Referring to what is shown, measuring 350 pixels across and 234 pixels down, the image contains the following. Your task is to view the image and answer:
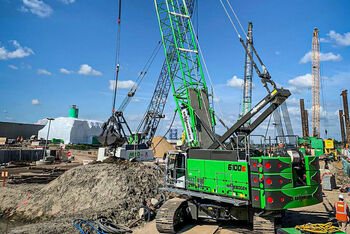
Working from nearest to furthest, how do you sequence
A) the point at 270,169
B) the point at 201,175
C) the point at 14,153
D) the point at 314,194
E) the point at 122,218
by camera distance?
the point at 270,169
the point at 314,194
the point at 201,175
the point at 122,218
the point at 14,153

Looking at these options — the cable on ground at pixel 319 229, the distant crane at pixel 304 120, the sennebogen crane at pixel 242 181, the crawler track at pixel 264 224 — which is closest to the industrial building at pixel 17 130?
the sennebogen crane at pixel 242 181

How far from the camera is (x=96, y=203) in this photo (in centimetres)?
1326

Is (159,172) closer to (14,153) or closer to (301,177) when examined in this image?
(301,177)

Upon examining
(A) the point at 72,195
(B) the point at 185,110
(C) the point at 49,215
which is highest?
(B) the point at 185,110

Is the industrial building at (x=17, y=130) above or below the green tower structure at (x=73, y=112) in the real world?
below

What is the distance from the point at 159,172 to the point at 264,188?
11.1 m

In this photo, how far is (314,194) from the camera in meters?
7.64

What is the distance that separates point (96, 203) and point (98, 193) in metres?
0.71

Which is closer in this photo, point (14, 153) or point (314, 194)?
point (314, 194)

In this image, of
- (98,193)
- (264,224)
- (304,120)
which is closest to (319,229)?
(264,224)

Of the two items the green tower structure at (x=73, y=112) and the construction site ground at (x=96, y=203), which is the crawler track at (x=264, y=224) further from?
the green tower structure at (x=73, y=112)

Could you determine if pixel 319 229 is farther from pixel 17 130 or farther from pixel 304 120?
pixel 17 130

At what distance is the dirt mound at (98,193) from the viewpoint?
12492 millimetres

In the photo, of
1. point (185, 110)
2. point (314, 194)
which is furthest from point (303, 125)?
point (314, 194)
